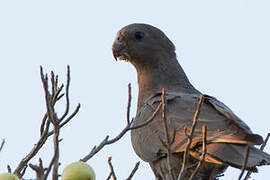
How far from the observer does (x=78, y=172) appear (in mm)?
2543

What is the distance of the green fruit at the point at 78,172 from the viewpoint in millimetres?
2539

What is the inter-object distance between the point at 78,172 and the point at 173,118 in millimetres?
2739

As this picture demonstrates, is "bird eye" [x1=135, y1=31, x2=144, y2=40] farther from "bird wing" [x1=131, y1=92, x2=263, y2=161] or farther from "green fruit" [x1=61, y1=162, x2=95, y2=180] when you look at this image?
"green fruit" [x1=61, y1=162, x2=95, y2=180]

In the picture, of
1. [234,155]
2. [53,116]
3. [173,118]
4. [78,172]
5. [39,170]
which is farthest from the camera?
[173,118]

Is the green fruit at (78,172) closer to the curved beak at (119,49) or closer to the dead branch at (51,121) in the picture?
the dead branch at (51,121)

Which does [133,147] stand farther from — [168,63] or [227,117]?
[168,63]

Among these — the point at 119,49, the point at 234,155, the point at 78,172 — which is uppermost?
the point at 119,49

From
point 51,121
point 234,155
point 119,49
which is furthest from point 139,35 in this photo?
point 51,121

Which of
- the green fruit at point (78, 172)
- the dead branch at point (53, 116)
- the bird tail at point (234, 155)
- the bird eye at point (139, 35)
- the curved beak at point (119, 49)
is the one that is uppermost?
the bird eye at point (139, 35)

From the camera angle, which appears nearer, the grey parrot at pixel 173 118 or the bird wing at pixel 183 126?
the grey parrot at pixel 173 118

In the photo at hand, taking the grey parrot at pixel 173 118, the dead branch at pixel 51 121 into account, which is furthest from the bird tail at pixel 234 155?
the dead branch at pixel 51 121

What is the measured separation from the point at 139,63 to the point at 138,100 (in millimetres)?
755

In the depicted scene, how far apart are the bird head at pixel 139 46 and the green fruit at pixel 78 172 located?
4.40m

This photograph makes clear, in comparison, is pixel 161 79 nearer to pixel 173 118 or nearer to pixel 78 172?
pixel 173 118
